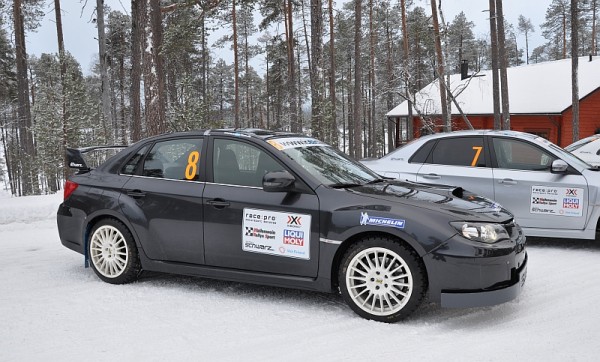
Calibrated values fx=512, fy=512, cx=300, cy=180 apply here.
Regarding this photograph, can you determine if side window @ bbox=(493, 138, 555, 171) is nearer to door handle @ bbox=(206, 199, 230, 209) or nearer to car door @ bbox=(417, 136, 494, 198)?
car door @ bbox=(417, 136, 494, 198)

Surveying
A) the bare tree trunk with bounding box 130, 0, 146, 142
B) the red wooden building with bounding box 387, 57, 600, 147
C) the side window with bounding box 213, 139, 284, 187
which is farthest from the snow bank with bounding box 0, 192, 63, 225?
the red wooden building with bounding box 387, 57, 600, 147

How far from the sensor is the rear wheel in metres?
5.33

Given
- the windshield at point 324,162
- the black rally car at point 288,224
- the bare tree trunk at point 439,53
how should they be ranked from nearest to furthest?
the black rally car at point 288,224, the windshield at point 324,162, the bare tree trunk at point 439,53

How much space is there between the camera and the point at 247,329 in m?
4.15

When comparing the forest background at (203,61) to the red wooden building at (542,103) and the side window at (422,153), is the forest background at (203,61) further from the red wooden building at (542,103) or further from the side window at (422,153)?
the side window at (422,153)

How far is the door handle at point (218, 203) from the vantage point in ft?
15.8

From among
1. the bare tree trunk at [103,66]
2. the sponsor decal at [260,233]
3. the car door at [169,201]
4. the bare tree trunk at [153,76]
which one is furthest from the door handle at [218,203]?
the bare tree trunk at [103,66]

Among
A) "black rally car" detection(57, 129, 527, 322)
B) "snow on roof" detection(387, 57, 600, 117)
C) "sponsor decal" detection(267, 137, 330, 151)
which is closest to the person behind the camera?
"black rally car" detection(57, 129, 527, 322)

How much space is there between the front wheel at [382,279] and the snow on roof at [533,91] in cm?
2008

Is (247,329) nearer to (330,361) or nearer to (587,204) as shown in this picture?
(330,361)

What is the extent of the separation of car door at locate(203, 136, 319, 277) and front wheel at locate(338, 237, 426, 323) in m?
0.35

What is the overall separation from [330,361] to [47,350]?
2067mm

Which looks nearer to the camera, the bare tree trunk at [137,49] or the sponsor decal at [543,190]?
the sponsor decal at [543,190]

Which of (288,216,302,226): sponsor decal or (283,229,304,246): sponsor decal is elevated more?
(288,216,302,226): sponsor decal
